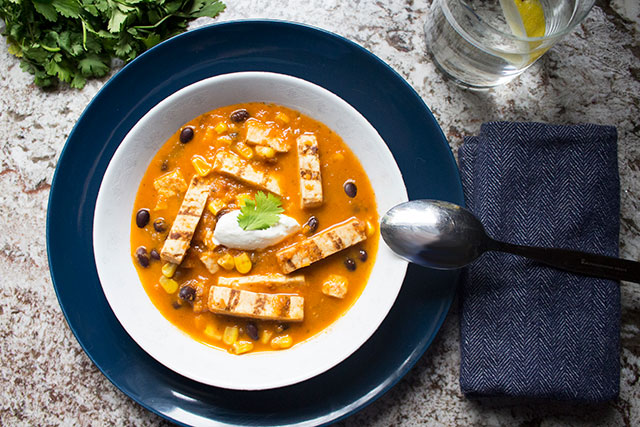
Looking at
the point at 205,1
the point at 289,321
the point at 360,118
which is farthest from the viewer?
the point at 205,1

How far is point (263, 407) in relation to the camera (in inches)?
128

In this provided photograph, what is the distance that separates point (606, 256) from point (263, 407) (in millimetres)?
2510

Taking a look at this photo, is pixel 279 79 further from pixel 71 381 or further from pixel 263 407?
pixel 71 381

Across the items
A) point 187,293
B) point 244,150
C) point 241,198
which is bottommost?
point 187,293

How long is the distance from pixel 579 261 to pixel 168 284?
274 cm

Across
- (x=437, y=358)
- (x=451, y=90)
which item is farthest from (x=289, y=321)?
(x=451, y=90)

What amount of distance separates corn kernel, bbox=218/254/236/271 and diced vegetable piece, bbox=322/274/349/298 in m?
0.64

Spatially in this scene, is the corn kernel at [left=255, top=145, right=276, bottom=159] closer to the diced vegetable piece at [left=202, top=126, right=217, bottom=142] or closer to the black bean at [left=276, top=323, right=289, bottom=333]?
the diced vegetable piece at [left=202, top=126, right=217, bottom=142]

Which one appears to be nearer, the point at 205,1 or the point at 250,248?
the point at 250,248

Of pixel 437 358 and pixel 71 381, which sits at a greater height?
pixel 437 358

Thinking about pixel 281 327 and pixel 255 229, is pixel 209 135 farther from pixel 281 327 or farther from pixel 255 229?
pixel 281 327

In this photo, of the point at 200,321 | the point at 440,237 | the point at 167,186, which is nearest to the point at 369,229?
the point at 440,237

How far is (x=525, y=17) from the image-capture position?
3.23m

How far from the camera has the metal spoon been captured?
2967 millimetres
